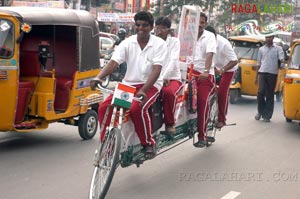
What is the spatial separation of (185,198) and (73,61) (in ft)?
12.5

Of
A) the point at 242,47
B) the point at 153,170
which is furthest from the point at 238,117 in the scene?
the point at 153,170

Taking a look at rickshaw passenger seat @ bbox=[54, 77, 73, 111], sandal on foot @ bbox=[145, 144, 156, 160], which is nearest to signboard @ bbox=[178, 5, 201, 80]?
sandal on foot @ bbox=[145, 144, 156, 160]

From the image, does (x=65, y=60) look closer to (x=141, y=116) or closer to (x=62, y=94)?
(x=62, y=94)

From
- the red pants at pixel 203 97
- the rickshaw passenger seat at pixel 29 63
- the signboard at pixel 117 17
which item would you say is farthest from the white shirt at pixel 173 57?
the signboard at pixel 117 17

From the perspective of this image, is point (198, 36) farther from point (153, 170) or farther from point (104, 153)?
point (104, 153)

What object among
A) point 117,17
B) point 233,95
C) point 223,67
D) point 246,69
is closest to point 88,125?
point 223,67

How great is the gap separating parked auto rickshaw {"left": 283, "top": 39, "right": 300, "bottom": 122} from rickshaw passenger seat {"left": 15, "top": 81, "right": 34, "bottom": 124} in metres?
4.85

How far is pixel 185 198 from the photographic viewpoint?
5.35 metres

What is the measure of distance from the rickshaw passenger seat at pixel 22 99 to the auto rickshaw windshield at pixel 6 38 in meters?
0.57

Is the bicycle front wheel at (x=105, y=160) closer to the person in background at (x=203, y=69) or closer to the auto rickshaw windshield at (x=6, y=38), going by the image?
the person in background at (x=203, y=69)

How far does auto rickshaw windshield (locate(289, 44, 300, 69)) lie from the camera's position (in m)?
9.74

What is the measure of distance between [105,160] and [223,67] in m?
3.23

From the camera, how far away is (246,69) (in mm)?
13812

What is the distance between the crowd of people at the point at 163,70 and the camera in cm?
531
